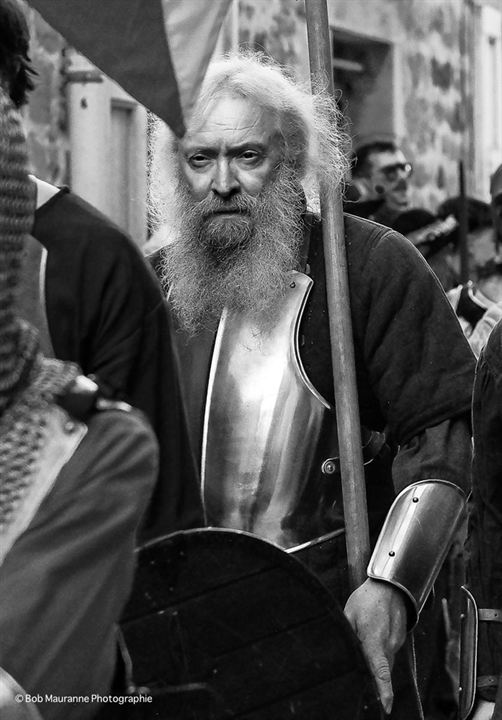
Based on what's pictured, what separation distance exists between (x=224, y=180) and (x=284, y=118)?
0.28 meters

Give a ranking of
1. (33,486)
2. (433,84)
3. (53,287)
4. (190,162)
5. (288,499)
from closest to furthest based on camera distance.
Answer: (33,486)
(53,287)
(288,499)
(190,162)
(433,84)

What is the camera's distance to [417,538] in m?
4.32

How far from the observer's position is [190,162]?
4762mm

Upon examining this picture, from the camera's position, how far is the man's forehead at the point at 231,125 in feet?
15.5

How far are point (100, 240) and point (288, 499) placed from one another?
3.83 ft

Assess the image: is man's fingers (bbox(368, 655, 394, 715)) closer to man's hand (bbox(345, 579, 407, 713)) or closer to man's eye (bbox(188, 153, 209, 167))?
man's hand (bbox(345, 579, 407, 713))

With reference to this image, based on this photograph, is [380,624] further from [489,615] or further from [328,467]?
[328,467]

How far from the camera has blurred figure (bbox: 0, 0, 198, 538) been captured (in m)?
3.24

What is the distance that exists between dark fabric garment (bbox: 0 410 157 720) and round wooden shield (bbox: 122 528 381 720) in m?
1.36

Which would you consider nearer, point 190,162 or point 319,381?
point 319,381

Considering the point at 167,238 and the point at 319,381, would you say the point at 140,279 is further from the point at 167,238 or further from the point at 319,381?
the point at 167,238

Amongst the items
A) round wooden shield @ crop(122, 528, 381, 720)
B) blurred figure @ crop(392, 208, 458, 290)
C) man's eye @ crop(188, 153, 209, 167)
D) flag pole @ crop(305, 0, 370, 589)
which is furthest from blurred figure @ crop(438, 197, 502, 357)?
round wooden shield @ crop(122, 528, 381, 720)

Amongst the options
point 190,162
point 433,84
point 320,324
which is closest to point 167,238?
point 190,162

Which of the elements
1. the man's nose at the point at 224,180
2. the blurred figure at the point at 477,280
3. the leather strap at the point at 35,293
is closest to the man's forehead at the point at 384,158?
the blurred figure at the point at 477,280
